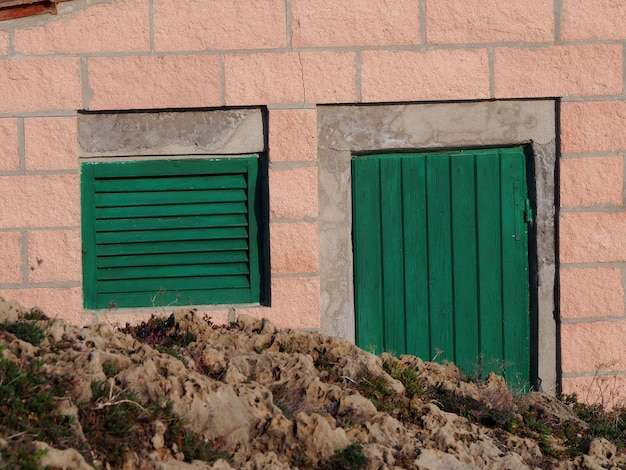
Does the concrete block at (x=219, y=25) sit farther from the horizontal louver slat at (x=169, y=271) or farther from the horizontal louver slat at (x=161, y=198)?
the horizontal louver slat at (x=169, y=271)

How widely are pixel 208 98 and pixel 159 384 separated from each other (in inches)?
105

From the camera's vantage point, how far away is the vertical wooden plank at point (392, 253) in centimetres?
741

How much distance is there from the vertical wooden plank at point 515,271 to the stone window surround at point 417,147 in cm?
11

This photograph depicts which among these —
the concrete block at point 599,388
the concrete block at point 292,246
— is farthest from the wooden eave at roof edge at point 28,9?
the concrete block at point 599,388

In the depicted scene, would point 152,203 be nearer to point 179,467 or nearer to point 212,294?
point 212,294

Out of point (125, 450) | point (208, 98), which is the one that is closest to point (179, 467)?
point (125, 450)

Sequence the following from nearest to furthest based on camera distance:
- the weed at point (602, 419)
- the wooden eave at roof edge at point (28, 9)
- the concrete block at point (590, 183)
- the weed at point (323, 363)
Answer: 1. the weed at point (323, 363)
2. the weed at point (602, 419)
3. the wooden eave at roof edge at point (28, 9)
4. the concrete block at point (590, 183)

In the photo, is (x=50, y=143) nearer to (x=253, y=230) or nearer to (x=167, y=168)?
(x=167, y=168)

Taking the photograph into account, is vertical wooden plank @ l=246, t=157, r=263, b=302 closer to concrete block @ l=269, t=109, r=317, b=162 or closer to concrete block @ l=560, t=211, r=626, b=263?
concrete block @ l=269, t=109, r=317, b=162

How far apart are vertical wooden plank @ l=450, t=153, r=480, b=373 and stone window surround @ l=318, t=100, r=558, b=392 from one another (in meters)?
0.24

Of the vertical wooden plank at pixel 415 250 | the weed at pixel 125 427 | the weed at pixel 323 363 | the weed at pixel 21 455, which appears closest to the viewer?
the weed at pixel 21 455

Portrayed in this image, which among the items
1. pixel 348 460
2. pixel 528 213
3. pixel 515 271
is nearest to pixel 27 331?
pixel 348 460

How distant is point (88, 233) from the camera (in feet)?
24.0

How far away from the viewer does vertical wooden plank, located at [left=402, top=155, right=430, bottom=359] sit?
7426mm
